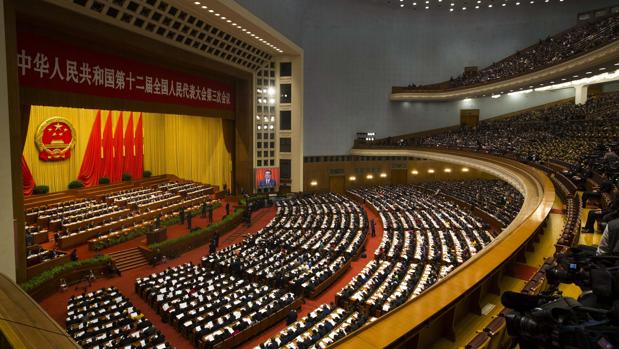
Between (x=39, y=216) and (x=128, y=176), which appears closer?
(x=39, y=216)

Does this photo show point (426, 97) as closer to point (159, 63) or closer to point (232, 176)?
point (232, 176)

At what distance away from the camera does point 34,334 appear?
4219mm

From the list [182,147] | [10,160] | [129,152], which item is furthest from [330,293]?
[182,147]

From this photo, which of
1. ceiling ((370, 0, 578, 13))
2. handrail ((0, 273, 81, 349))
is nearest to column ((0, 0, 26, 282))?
handrail ((0, 273, 81, 349))

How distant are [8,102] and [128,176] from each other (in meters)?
12.9

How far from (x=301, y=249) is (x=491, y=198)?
1072 centimetres

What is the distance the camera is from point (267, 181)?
84.3 ft

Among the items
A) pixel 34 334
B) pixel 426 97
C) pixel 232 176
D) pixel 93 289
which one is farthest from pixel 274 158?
pixel 34 334

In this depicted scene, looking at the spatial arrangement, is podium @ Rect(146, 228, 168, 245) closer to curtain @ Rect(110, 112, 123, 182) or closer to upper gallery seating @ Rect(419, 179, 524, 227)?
curtain @ Rect(110, 112, 123, 182)

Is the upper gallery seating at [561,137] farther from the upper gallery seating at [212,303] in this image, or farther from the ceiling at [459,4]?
the upper gallery seating at [212,303]

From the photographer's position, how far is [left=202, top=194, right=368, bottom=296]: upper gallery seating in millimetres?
11445

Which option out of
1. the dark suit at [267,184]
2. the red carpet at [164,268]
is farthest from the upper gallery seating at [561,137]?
the dark suit at [267,184]

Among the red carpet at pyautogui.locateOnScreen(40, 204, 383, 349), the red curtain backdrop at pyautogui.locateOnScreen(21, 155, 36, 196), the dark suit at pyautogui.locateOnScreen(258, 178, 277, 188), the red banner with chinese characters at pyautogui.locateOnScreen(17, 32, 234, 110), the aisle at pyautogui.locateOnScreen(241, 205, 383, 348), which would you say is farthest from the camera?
the dark suit at pyautogui.locateOnScreen(258, 178, 277, 188)

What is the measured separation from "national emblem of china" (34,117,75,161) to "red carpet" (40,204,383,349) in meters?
7.32
